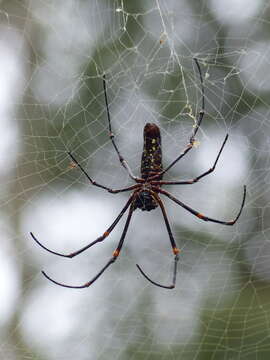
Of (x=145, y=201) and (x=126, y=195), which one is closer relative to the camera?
(x=145, y=201)

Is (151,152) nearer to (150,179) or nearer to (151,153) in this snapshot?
(151,153)

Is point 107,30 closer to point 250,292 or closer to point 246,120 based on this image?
point 246,120

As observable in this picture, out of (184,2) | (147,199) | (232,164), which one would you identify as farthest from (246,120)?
(147,199)

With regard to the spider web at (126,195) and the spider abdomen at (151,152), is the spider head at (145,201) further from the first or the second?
the spider web at (126,195)

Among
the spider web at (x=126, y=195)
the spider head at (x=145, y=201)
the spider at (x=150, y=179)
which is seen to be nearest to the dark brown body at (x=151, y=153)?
the spider at (x=150, y=179)

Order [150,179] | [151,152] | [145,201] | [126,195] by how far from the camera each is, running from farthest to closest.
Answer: [126,195]
[145,201]
[150,179]
[151,152]

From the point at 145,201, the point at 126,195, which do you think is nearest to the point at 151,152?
the point at 145,201

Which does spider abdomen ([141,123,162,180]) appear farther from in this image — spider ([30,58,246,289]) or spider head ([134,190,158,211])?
spider head ([134,190,158,211])
